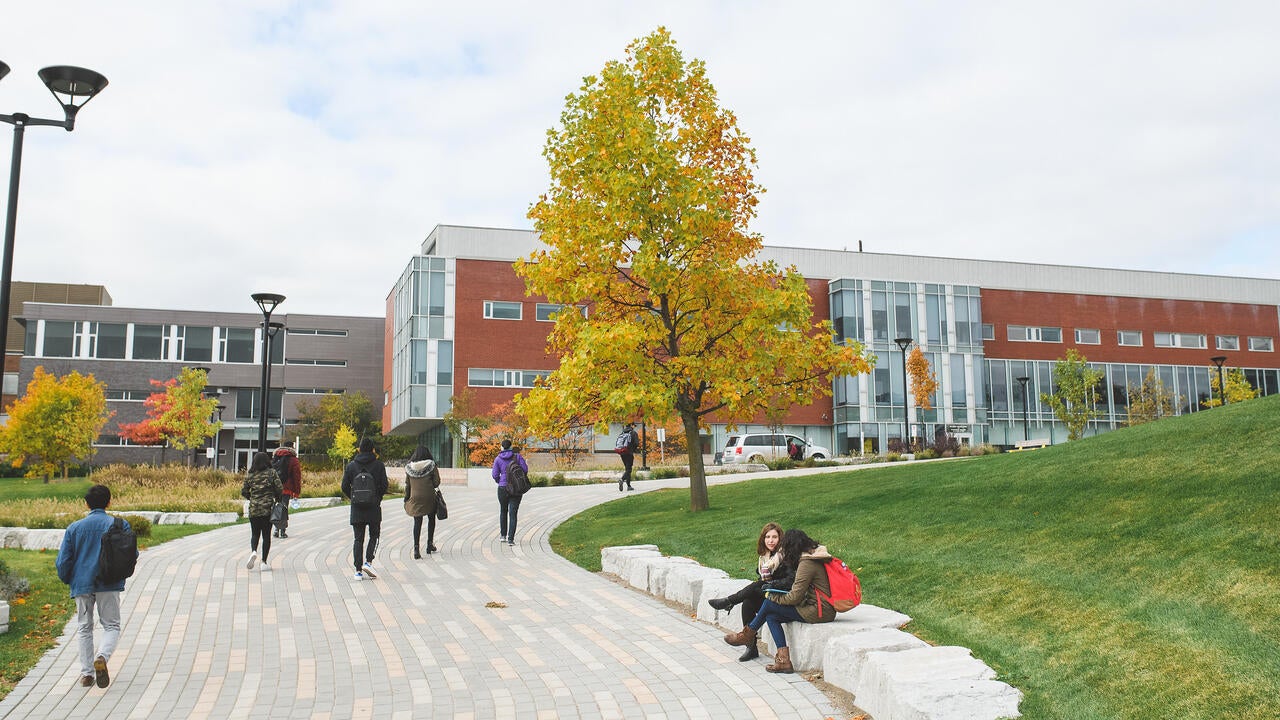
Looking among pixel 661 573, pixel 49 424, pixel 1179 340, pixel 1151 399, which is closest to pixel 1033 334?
pixel 1151 399

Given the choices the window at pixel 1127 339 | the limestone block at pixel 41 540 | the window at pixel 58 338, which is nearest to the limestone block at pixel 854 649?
the limestone block at pixel 41 540

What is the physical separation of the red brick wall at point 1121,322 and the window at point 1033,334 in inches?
10.3

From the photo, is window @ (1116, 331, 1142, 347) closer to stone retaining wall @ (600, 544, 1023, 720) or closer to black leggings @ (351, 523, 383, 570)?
black leggings @ (351, 523, 383, 570)

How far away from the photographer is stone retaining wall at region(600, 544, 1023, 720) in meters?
5.40

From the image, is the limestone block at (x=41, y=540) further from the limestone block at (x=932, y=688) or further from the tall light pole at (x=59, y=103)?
the limestone block at (x=932, y=688)

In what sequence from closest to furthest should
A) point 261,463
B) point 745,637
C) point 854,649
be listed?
point 854,649, point 745,637, point 261,463

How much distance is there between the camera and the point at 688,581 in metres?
9.71

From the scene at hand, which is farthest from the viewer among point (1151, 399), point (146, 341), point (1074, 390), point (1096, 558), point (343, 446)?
point (146, 341)

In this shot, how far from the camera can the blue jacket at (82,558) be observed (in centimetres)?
720

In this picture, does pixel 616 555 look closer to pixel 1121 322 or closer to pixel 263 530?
pixel 263 530

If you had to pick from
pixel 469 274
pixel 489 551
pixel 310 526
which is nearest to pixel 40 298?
pixel 469 274

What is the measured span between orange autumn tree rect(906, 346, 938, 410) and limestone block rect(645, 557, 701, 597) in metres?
43.1

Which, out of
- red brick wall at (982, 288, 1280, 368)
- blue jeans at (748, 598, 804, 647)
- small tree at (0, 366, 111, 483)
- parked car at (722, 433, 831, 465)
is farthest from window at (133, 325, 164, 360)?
blue jeans at (748, 598, 804, 647)

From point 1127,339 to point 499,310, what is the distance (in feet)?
131
